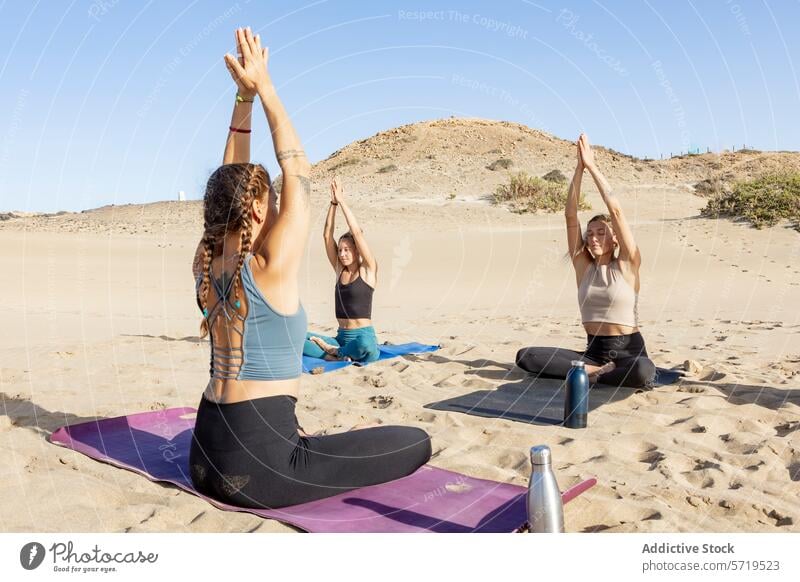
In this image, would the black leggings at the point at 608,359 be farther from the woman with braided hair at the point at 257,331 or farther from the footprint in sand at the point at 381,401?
the woman with braided hair at the point at 257,331

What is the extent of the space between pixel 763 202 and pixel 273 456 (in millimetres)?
20401

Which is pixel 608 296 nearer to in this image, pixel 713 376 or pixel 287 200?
pixel 713 376

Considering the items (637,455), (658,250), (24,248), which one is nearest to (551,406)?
(637,455)

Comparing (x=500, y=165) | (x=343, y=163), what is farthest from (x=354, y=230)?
(x=343, y=163)

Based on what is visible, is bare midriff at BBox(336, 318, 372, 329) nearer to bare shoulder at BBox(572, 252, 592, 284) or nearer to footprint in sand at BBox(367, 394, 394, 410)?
footprint in sand at BBox(367, 394, 394, 410)

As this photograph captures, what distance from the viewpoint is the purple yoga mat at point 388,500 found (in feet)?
13.3

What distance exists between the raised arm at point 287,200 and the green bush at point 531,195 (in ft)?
79.4

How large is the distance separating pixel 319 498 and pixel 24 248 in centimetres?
2205

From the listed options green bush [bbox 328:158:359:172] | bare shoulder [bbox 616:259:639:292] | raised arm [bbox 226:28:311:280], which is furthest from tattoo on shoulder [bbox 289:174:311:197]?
green bush [bbox 328:158:359:172]

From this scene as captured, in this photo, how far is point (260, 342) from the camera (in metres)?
4.02

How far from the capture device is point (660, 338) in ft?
33.8
